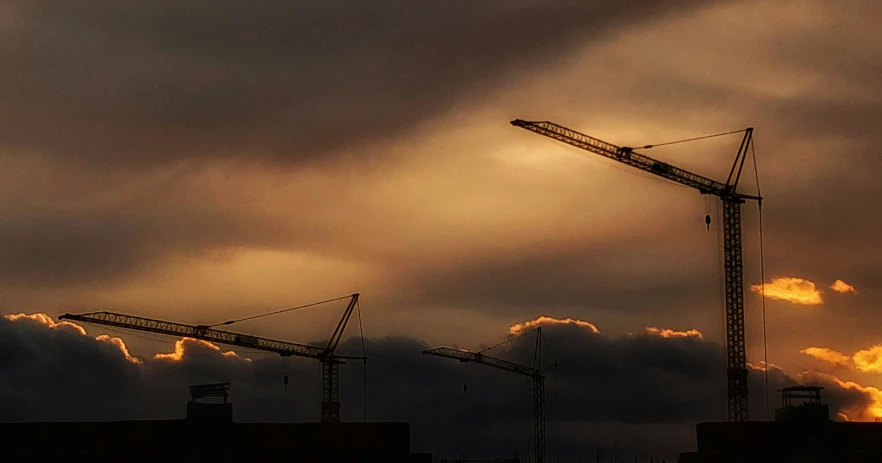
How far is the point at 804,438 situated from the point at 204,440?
73.4 meters

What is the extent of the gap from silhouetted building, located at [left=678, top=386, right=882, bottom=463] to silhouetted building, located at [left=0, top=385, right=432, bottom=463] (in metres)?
43.5

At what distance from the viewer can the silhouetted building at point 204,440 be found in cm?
12406

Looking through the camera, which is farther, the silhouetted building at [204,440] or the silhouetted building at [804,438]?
the silhouetted building at [804,438]

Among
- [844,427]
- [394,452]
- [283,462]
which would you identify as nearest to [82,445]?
[283,462]

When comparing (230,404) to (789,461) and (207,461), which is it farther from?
(789,461)

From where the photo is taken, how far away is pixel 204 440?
130m

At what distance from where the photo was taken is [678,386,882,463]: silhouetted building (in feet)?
460

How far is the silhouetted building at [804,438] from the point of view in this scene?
140 metres

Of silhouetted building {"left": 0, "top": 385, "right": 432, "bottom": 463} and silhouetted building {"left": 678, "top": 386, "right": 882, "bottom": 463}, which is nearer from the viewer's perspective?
silhouetted building {"left": 0, "top": 385, "right": 432, "bottom": 463}

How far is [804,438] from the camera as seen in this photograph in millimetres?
141500

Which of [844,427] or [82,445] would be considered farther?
[844,427]

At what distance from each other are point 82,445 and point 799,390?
286 feet

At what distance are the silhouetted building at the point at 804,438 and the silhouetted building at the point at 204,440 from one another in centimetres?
4346

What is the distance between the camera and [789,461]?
142 meters
